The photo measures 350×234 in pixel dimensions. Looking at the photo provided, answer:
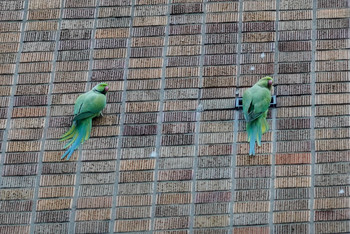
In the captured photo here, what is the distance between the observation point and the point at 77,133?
10.0 metres

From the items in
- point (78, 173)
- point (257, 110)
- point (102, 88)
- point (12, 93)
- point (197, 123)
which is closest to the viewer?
point (78, 173)

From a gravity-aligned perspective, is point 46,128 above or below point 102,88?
below

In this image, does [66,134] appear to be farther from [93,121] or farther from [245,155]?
[245,155]

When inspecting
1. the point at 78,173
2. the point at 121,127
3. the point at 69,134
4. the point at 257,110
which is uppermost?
the point at 257,110

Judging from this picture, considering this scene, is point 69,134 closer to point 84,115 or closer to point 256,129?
point 84,115

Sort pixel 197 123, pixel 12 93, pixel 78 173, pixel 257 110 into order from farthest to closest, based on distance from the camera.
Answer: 1. pixel 12 93
2. pixel 197 123
3. pixel 257 110
4. pixel 78 173

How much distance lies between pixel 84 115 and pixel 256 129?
1776mm

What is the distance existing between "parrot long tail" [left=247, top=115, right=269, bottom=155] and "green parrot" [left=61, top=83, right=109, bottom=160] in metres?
1.54

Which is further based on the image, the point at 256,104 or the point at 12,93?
the point at 12,93

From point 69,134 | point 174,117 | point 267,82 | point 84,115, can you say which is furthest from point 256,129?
point 69,134

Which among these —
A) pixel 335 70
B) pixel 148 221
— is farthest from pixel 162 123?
pixel 335 70

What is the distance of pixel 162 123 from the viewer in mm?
10008

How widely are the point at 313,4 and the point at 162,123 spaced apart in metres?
2.18

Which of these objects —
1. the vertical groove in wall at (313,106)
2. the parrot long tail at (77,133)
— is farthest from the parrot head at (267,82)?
the parrot long tail at (77,133)
